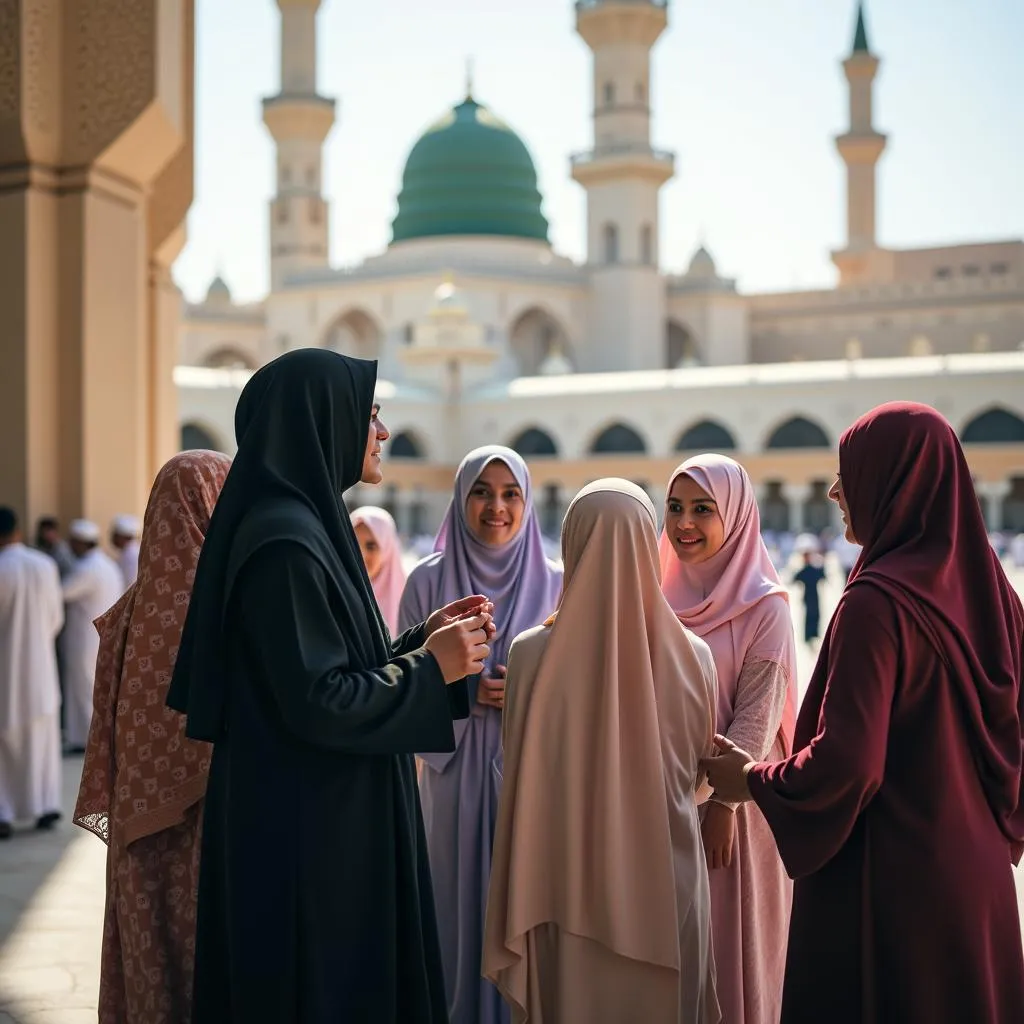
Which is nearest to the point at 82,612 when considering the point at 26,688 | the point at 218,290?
the point at 26,688

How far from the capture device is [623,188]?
29.1 m

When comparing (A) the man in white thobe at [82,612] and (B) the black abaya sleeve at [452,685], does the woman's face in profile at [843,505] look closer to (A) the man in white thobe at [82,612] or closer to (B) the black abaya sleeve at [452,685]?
(B) the black abaya sleeve at [452,685]

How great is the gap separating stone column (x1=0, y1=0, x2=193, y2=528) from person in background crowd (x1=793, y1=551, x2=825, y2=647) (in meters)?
5.12

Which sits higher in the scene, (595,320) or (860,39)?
(860,39)

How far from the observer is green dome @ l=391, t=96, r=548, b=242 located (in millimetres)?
30797

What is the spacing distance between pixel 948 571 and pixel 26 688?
11.6 feet

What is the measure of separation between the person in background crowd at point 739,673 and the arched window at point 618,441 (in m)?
25.1

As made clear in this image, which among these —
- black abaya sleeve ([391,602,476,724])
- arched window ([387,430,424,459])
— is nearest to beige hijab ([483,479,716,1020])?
black abaya sleeve ([391,602,476,724])

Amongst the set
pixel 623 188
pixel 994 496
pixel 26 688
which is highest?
pixel 623 188

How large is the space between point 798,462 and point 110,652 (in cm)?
2385

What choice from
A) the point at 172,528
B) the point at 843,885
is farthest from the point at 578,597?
the point at 172,528

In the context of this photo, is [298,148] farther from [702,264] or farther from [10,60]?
[10,60]

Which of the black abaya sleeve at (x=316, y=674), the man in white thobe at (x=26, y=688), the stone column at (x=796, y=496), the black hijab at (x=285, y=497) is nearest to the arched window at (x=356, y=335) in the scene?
the stone column at (x=796, y=496)

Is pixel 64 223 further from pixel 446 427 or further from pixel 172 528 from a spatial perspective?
pixel 446 427
